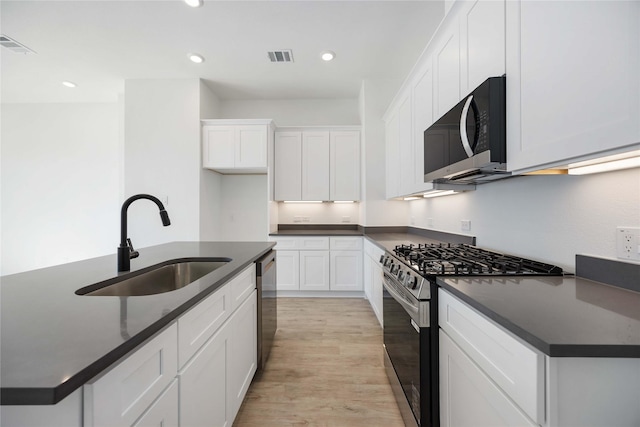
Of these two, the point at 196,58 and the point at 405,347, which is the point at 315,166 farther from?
the point at 405,347

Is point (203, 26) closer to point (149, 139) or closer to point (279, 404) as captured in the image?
point (149, 139)

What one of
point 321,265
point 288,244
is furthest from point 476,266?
point 288,244

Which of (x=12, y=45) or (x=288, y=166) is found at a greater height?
(x=12, y=45)

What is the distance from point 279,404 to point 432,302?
3.97 feet

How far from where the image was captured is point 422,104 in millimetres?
2299

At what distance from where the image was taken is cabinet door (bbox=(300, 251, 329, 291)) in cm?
378

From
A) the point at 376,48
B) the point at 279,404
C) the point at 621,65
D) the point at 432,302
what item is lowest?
the point at 279,404

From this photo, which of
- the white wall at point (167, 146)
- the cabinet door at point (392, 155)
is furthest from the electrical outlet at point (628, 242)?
the white wall at point (167, 146)

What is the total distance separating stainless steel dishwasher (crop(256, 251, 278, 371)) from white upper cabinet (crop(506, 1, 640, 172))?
1.62m

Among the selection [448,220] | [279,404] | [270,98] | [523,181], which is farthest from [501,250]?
[270,98]

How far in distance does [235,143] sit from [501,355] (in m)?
3.89

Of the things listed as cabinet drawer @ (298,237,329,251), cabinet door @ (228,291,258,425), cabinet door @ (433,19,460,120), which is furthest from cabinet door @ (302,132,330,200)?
cabinet door @ (228,291,258,425)

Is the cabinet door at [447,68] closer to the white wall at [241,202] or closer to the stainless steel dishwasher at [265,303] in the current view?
the stainless steel dishwasher at [265,303]

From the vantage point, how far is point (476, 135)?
1359 millimetres
